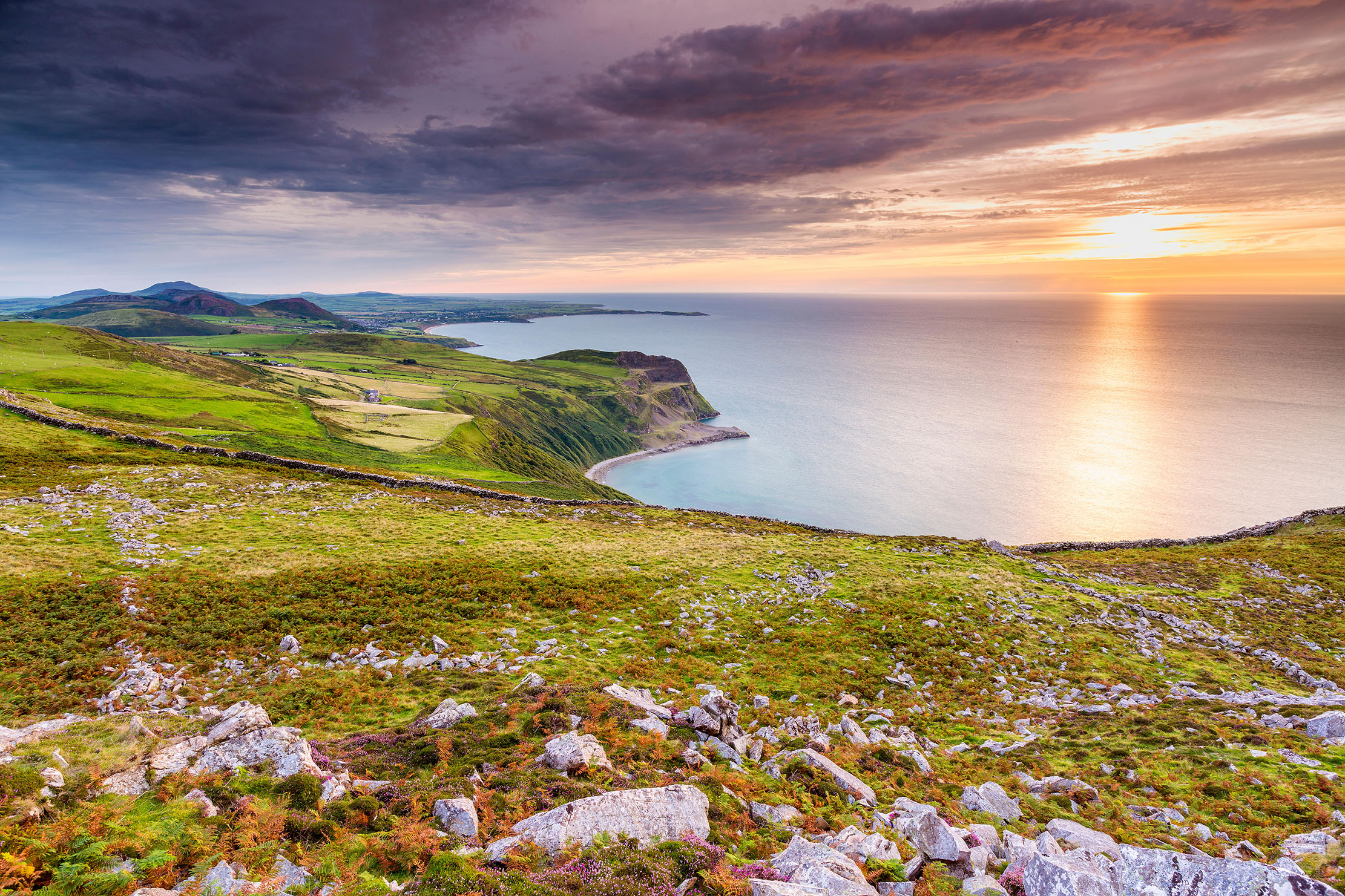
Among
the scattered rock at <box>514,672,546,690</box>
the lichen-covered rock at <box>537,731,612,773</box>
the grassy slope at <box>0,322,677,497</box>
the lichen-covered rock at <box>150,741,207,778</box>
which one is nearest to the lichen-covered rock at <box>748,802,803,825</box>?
the lichen-covered rock at <box>537,731,612,773</box>

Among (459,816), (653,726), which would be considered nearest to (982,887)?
(653,726)

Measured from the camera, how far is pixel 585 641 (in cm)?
2234

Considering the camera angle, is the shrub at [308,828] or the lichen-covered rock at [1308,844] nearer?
the shrub at [308,828]

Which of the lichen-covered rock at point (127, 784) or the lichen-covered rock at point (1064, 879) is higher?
the lichen-covered rock at point (127, 784)

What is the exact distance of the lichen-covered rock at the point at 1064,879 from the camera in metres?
8.55

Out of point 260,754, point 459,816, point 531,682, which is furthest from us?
point 531,682

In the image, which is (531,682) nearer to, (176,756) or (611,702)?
(611,702)

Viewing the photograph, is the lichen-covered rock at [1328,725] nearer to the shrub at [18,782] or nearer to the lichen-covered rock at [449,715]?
the lichen-covered rock at [449,715]

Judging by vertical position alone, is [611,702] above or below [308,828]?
below

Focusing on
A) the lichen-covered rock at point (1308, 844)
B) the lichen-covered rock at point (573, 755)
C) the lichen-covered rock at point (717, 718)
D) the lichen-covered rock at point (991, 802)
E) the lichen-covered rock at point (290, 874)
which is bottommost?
the lichen-covered rock at point (991, 802)

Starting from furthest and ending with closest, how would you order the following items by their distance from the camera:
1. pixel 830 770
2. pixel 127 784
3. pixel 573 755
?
1. pixel 830 770
2. pixel 573 755
3. pixel 127 784

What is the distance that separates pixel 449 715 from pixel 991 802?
1369 cm

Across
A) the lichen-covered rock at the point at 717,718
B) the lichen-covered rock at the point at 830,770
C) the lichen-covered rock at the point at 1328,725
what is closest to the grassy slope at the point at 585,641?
the lichen-covered rock at the point at 830,770

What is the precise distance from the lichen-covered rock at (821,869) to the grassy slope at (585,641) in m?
0.87
